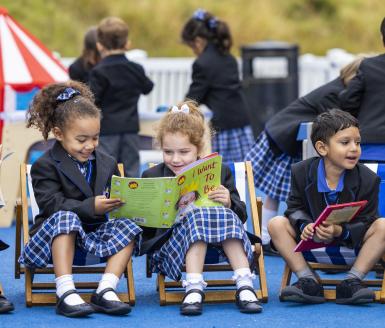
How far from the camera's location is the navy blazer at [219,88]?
9766 millimetres

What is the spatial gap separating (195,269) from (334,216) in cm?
74

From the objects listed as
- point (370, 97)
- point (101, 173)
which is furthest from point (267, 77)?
point (101, 173)

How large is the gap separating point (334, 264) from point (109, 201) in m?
1.27

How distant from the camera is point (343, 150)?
6.01 meters

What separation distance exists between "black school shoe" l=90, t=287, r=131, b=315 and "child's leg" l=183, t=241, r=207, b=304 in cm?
30

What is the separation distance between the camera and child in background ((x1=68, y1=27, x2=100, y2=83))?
31.9 feet

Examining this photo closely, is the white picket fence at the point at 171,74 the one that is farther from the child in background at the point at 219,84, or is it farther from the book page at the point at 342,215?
the book page at the point at 342,215

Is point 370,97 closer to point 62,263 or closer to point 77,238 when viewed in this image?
point 77,238

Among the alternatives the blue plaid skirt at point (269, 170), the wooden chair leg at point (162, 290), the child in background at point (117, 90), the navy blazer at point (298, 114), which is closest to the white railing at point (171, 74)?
the child in background at point (117, 90)

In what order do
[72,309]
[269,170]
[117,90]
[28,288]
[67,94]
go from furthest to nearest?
[117,90] → [269,170] → [67,94] → [28,288] → [72,309]

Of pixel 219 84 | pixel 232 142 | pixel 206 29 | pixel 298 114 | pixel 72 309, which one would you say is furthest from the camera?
pixel 232 142

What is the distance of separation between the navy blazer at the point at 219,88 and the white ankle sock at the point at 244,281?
13.5ft

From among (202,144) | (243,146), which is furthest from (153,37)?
(202,144)

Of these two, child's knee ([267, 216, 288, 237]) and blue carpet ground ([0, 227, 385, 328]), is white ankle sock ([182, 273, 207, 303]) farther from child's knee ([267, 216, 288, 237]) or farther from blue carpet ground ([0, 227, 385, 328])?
child's knee ([267, 216, 288, 237])
